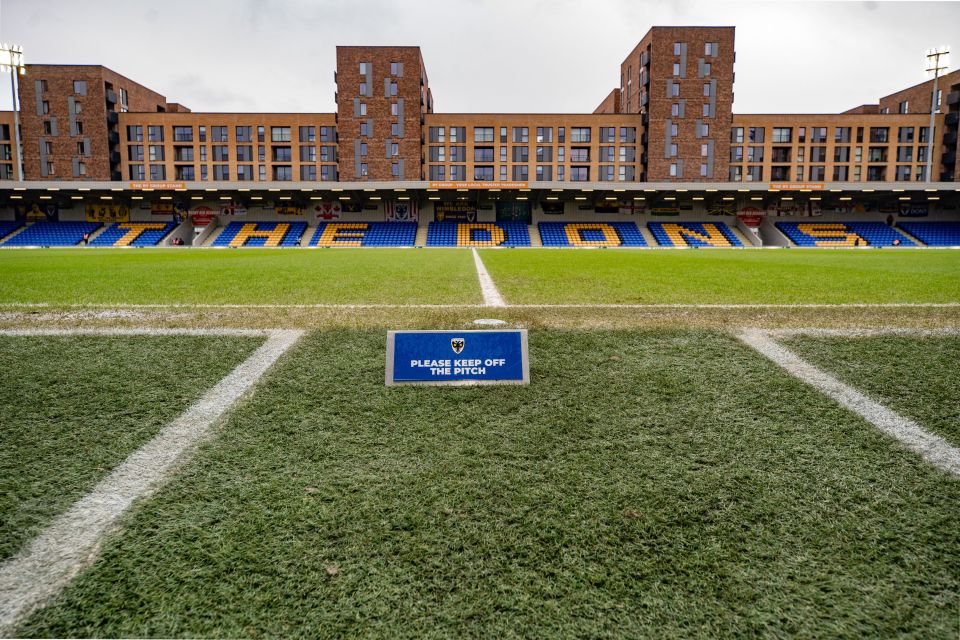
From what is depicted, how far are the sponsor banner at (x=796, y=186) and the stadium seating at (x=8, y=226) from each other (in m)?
68.2

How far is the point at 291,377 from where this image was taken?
4.00 meters

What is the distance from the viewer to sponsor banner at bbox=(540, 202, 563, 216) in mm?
56281

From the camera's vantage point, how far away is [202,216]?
53.8 meters

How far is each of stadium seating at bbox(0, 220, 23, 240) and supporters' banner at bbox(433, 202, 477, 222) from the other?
38.5m

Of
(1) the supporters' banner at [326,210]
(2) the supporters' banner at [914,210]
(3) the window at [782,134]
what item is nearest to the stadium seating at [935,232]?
(2) the supporters' banner at [914,210]

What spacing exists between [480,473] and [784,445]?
5.40ft

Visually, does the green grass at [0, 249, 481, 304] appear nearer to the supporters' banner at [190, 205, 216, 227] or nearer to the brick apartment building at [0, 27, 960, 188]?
the supporters' banner at [190, 205, 216, 227]

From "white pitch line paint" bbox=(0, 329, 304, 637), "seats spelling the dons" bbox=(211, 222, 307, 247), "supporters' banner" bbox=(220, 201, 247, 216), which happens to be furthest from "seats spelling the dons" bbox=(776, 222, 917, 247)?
"white pitch line paint" bbox=(0, 329, 304, 637)

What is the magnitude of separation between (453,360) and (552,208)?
54.3 meters

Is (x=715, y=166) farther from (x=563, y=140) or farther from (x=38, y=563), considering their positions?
(x=38, y=563)

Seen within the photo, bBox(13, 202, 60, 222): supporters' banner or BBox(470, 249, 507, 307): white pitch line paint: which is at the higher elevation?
BBox(13, 202, 60, 222): supporters' banner

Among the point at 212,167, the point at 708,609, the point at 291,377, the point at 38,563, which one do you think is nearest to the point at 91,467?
the point at 38,563

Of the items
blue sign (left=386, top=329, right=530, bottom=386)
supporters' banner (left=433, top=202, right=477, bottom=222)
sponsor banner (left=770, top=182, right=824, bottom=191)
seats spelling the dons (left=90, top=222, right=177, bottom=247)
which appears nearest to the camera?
blue sign (left=386, top=329, right=530, bottom=386)

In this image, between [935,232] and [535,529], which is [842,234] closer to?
[935,232]
